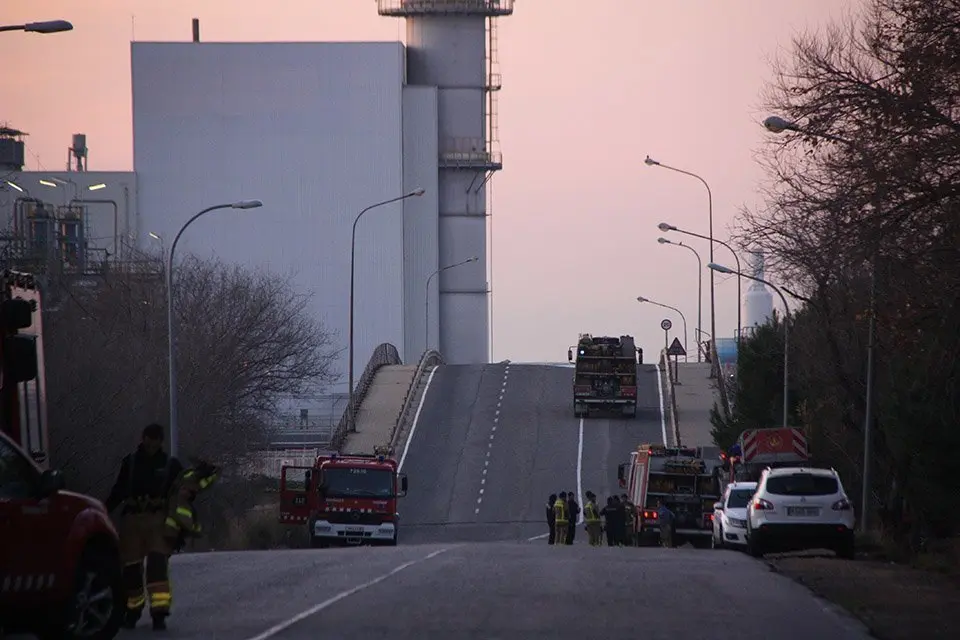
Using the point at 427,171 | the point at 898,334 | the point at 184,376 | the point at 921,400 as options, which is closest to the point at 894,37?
the point at 898,334

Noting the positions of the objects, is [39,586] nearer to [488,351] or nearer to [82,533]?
[82,533]

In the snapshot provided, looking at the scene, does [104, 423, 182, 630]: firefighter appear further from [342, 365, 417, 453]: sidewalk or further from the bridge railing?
[342, 365, 417, 453]: sidewalk

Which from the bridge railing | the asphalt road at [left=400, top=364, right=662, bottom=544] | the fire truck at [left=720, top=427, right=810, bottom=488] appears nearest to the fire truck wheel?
the fire truck at [left=720, top=427, right=810, bottom=488]

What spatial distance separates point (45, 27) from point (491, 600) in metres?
12.8

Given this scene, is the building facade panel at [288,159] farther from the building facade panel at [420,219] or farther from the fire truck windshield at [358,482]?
the fire truck windshield at [358,482]

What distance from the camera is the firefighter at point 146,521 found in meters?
13.7

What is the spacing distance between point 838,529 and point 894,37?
10.7 meters

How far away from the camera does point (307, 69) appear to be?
103 m

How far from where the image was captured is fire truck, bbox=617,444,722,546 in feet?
140

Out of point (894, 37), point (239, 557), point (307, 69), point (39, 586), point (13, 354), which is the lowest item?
point (239, 557)

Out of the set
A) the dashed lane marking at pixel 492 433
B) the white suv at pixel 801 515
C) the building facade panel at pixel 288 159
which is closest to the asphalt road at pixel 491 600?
the white suv at pixel 801 515

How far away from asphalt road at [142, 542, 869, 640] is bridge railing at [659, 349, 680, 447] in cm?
3973

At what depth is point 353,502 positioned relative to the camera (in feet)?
131

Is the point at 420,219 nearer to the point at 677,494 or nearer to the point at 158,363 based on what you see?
the point at 158,363
